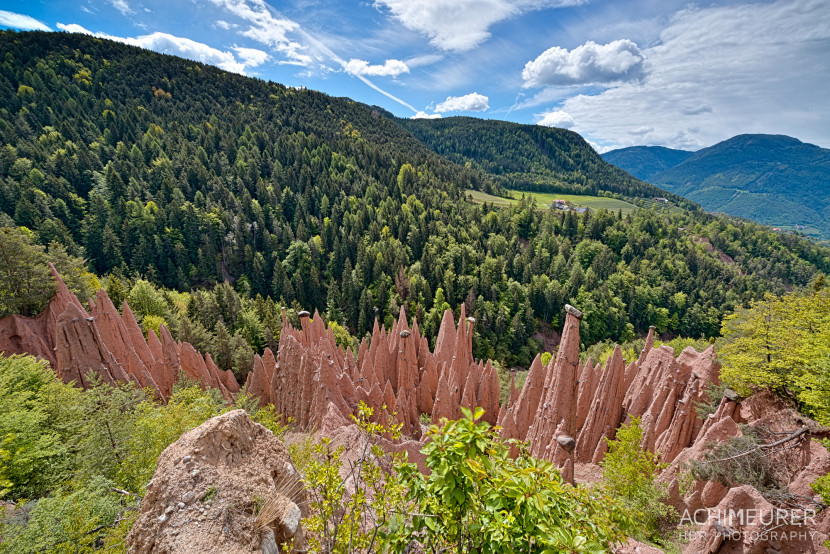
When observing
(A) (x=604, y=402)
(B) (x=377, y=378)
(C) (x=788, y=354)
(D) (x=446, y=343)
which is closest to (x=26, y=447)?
(B) (x=377, y=378)

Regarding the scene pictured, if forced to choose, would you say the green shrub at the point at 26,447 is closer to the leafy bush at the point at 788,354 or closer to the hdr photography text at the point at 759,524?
the hdr photography text at the point at 759,524

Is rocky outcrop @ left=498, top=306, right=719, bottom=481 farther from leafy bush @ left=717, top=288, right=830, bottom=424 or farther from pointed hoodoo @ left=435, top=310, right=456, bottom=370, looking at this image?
pointed hoodoo @ left=435, top=310, right=456, bottom=370

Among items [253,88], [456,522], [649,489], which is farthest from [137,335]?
[253,88]

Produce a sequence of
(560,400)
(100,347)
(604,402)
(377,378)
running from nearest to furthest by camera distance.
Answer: (560,400) < (100,347) < (604,402) < (377,378)

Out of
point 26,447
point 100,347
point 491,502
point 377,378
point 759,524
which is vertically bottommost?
point 377,378

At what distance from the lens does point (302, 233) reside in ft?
255

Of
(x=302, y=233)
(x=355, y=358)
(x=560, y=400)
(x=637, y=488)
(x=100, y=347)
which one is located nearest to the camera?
(x=637, y=488)

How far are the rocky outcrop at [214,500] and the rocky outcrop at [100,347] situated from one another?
1868cm

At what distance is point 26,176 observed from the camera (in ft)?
216

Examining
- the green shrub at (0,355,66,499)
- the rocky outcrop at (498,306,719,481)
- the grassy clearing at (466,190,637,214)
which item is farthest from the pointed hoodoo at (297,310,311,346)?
the grassy clearing at (466,190,637,214)

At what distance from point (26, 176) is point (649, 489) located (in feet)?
347

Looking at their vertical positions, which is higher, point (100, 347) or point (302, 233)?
point (302, 233)

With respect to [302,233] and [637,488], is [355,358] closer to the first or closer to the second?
[637,488]

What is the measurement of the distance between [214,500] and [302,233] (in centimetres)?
7783
